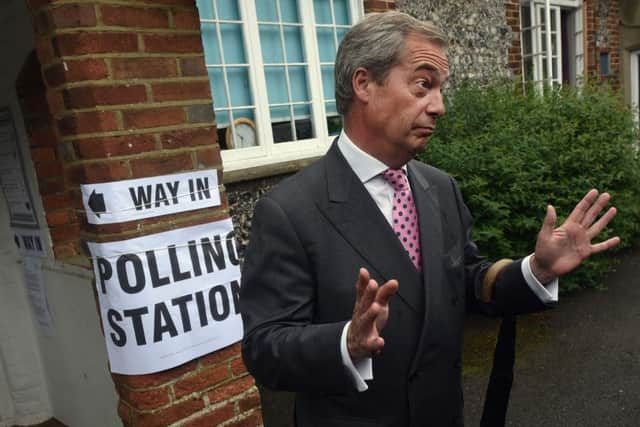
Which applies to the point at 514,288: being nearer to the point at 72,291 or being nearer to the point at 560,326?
the point at 72,291

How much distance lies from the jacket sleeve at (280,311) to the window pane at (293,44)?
11.2ft

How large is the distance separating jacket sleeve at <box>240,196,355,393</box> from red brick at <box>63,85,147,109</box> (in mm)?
1136

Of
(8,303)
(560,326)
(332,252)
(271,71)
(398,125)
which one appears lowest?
(560,326)

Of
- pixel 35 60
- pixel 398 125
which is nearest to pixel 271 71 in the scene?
pixel 35 60

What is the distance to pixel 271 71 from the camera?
4.51m

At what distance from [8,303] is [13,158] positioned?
3.16ft

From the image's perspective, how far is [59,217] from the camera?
3006 mm

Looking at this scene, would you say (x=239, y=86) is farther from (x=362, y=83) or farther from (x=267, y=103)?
(x=362, y=83)

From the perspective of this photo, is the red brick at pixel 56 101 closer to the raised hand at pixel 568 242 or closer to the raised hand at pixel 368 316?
the raised hand at pixel 368 316

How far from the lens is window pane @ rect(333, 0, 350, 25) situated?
196 inches

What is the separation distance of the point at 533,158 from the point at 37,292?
4299 mm

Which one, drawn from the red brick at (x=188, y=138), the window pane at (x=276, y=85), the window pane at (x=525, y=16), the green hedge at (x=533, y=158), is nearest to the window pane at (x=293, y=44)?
the window pane at (x=276, y=85)

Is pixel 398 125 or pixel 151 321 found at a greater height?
pixel 398 125

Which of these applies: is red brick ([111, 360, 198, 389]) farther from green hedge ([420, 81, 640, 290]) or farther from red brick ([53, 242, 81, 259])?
green hedge ([420, 81, 640, 290])
